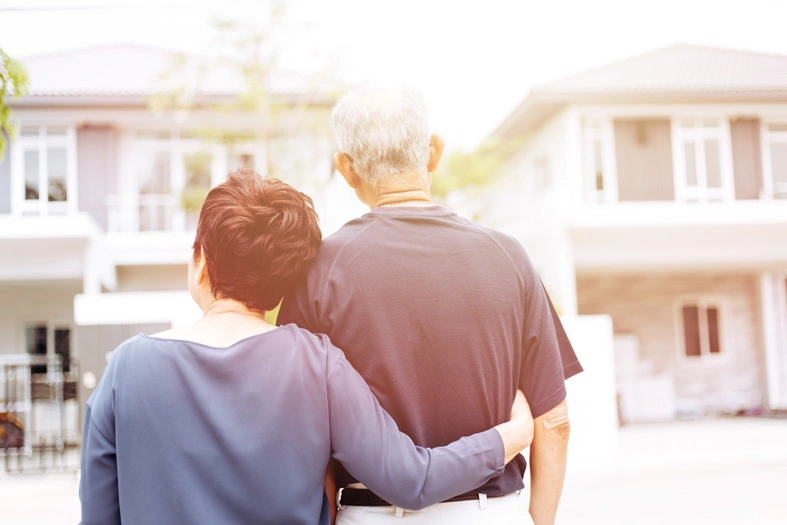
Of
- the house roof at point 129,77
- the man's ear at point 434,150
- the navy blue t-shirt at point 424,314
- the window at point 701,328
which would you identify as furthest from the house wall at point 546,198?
the navy blue t-shirt at point 424,314

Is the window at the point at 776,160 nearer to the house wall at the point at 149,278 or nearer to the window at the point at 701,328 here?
the window at the point at 701,328

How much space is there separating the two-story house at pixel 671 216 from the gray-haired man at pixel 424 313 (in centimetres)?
1071

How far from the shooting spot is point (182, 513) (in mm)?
1411

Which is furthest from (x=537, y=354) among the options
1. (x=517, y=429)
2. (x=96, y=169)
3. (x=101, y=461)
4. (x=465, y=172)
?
(x=465, y=172)

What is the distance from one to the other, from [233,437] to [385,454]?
287 mm

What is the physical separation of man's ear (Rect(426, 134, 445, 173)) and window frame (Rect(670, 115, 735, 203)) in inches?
537

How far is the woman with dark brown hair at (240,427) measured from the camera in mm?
1409

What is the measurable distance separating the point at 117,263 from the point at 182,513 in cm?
1287

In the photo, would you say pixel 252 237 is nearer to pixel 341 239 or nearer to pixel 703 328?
pixel 341 239

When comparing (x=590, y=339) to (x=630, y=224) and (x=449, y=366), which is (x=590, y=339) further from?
(x=449, y=366)

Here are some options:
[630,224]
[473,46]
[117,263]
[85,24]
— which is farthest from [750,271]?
[85,24]

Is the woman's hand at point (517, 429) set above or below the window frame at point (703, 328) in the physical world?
above

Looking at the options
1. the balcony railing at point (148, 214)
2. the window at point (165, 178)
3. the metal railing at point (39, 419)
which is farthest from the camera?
the window at point (165, 178)

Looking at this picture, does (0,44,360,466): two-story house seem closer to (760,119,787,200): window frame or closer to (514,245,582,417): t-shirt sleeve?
(760,119,787,200): window frame
